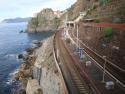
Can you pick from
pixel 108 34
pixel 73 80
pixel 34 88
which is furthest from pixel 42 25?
pixel 73 80

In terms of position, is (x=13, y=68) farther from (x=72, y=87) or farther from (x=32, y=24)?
(x=32, y=24)

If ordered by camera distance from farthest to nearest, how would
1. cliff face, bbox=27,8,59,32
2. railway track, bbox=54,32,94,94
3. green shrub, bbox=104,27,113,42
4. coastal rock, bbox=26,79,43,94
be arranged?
cliff face, bbox=27,8,59,32, coastal rock, bbox=26,79,43,94, green shrub, bbox=104,27,113,42, railway track, bbox=54,32,94,94

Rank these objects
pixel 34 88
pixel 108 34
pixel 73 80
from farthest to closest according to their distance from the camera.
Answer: pixel 34 88 → pixel 108 34 → pixel 73 80

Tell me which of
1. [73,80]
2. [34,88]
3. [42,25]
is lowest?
[34,88]

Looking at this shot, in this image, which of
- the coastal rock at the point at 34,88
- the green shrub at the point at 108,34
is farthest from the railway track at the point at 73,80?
the green shrub at the point at 108,34

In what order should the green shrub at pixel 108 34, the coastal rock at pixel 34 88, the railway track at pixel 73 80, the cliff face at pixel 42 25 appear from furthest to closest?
1. the cliff face at pixel 42 25
2. the coastal rock at pixel 34 88
3. the green shrub at pixel 108 34
4. the railway track at pixel 73 80

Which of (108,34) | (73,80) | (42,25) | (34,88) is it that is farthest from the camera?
(42,25)

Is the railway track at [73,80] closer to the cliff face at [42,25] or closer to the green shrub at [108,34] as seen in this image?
the green shrub at [108,34]

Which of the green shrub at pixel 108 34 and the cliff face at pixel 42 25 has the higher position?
the green shrub at pixel 108 34

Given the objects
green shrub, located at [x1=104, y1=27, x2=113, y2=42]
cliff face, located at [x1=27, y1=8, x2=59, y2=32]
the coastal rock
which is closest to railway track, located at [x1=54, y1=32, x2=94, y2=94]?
the coastal rock

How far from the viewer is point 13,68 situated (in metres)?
63.5

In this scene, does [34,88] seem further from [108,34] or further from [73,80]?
[108,34]

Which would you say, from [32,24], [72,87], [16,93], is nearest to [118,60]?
[72,87]

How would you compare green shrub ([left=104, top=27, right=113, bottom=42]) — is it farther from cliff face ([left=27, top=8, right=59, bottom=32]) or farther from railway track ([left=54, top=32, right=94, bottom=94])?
cliff face ([left=27, top=8, right=59, bottom=32])
